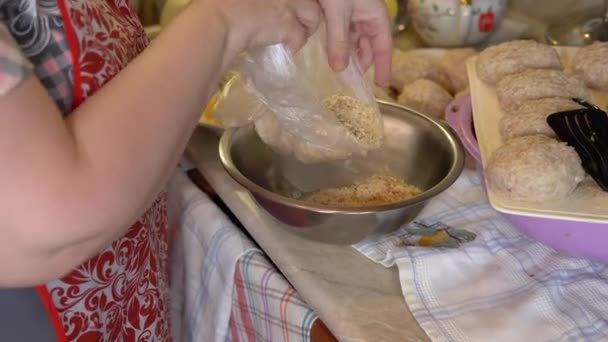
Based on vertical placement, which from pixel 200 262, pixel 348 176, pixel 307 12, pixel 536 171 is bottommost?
pixel 200 262

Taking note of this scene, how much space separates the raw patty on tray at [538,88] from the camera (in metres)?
0.75

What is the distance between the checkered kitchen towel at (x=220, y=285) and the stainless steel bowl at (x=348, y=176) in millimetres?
63

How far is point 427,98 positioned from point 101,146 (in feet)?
1.83

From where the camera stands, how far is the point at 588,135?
65 cm

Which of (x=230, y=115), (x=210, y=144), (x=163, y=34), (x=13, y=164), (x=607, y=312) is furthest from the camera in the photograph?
(x=210, y=144)

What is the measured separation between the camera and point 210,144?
89 centimetres

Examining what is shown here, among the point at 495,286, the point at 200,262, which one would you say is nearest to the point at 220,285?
the point at 200,262

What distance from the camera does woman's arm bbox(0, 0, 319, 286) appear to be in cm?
37

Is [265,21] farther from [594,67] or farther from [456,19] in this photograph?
[456,19]

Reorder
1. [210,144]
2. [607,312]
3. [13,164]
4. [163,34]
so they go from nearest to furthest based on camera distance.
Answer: [13,164], [163,34], [607,312], [210,144]

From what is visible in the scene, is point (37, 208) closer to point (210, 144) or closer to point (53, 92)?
point (53, 92)

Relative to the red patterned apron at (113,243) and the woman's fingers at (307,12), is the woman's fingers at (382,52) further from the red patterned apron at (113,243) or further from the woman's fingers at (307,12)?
the red patterned apron at (113,243)

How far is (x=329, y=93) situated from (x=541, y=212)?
0.93ft

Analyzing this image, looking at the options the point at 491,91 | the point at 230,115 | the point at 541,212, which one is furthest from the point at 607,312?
the point at 230,115
